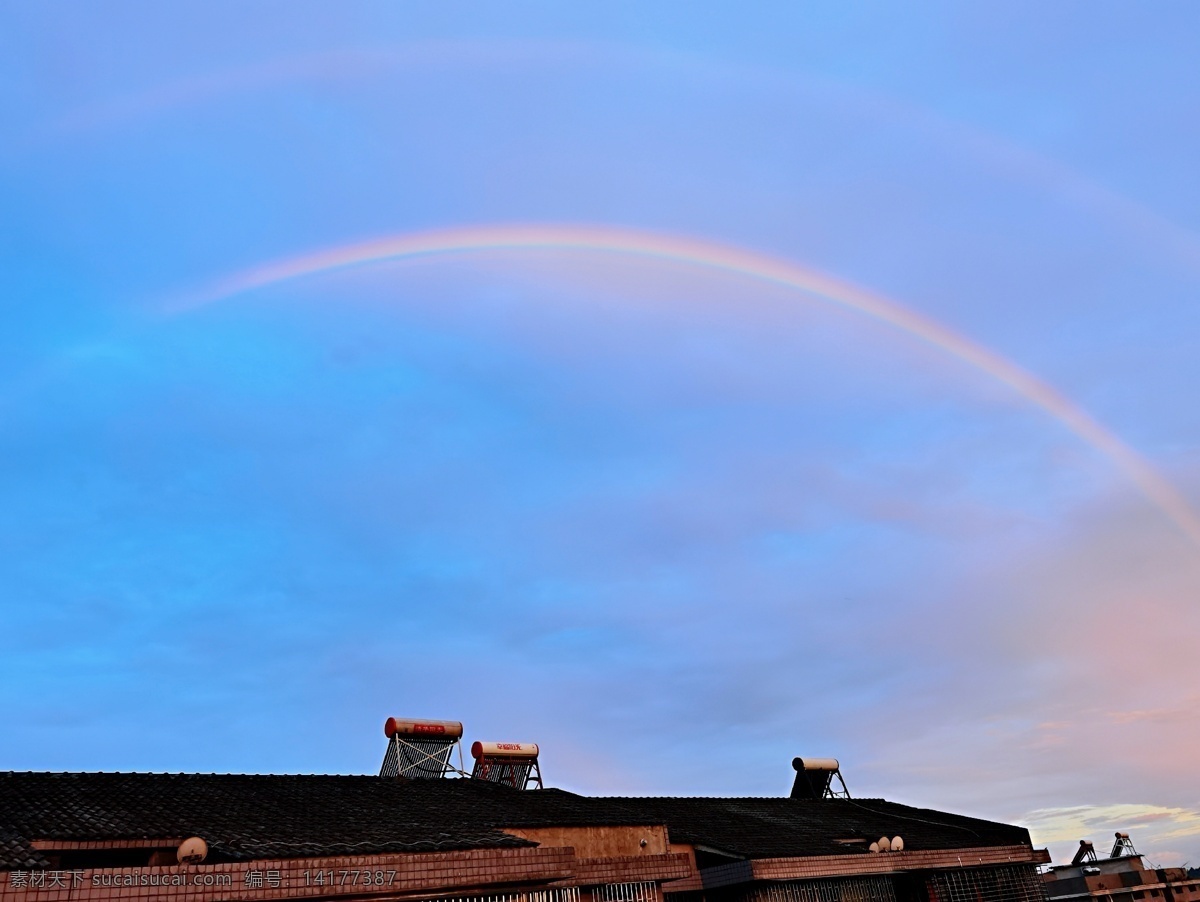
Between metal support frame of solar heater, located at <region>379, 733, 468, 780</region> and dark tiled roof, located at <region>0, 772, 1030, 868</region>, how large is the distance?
4353mm

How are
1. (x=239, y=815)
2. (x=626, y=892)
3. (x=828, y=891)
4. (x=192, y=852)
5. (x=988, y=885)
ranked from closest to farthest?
(x=192, y=852) → (x=239, y=815) → (x=626, y=892) → (x=828, y=891) → (x=988, y=885)

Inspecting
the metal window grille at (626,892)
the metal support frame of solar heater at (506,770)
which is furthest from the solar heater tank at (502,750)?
the metal window grille at (626,892)

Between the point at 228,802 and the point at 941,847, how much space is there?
28001 mm

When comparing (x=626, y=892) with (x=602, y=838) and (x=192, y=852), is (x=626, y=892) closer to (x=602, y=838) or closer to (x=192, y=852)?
(x=602, y=838)

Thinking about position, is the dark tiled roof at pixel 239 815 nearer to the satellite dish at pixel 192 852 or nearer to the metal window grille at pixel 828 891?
the satellite dish at pixel 192 852

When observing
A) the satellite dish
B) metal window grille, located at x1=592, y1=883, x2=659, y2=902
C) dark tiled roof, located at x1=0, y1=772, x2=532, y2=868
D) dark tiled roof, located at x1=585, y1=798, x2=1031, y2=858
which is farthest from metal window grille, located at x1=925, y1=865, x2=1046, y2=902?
the satellite dish

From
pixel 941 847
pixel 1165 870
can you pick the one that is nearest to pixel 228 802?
pixel 941 847

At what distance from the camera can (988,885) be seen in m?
35.3

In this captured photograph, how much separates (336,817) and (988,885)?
25.7 m

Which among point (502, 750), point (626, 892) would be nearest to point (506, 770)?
point (502, 750)

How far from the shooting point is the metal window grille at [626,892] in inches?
911

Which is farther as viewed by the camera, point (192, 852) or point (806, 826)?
point (806, 826)

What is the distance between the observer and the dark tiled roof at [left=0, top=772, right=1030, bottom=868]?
781 inches

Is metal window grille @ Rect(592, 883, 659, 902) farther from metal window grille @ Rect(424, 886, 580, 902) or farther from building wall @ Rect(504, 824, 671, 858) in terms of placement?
building wall @ Rect(504, 824, 671, 858)
